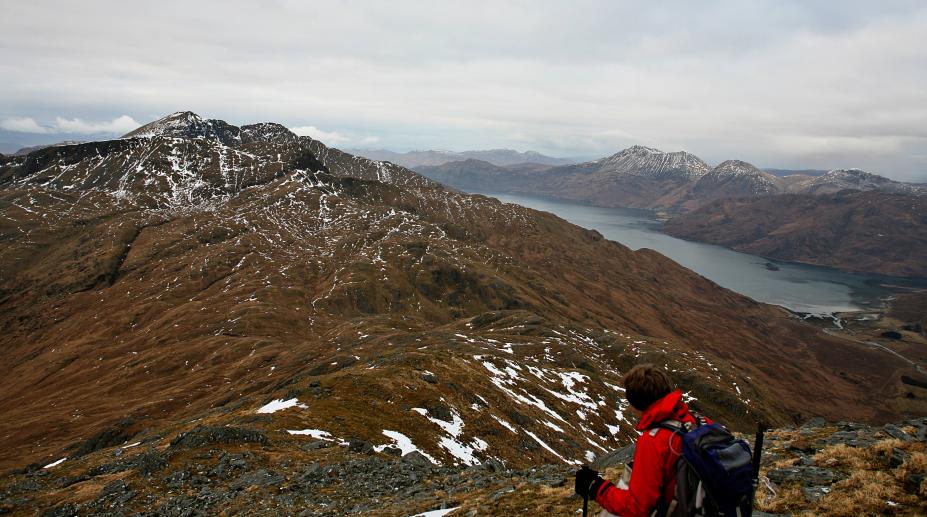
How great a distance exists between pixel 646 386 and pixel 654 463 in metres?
1.08

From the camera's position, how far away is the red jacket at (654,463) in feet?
19.9

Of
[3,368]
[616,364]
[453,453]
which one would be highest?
[453,453]

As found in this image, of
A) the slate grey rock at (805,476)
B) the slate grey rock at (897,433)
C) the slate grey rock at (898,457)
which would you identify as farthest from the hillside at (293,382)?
the slate grey rock at (897,433)

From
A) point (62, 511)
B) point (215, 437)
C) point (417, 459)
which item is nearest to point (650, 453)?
point (417, 459)

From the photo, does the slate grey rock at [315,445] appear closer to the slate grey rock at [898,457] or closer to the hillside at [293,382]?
the hillside at [293,382]

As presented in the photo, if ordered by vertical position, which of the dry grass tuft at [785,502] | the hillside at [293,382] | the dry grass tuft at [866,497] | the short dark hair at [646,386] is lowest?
the hillside at [293,382]

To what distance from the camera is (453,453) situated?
37.1 metres

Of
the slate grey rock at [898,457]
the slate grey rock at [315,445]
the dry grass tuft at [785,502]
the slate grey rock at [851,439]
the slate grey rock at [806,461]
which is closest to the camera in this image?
the dry grass tuft at [785,502]

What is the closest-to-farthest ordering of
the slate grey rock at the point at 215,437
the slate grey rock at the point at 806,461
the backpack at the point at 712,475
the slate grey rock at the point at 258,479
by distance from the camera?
1. the backpack at the point at 712,475
2. the slate grey rock at the point at 806,461
3. the slate grey rock at the point at 258,479
4. the slate grey rock at the point at 215,437

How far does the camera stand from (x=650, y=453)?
6.17m

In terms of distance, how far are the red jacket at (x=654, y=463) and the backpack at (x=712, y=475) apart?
0.58ft

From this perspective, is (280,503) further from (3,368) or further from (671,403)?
(3,368)

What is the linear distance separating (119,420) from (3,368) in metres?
103

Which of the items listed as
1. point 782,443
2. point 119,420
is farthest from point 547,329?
point 782,443
